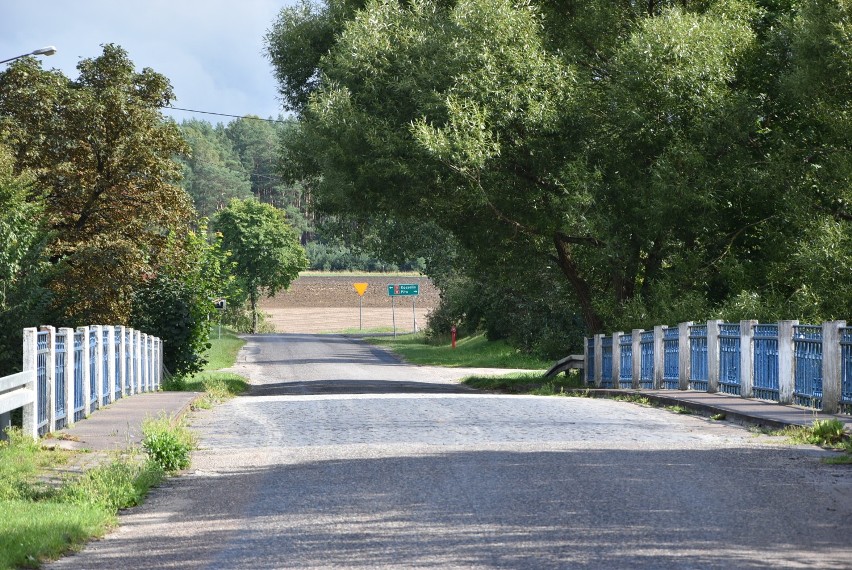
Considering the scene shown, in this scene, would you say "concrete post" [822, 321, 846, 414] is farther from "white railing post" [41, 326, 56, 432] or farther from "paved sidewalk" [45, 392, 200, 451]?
"white railing post" [41, 326, 56, 432]

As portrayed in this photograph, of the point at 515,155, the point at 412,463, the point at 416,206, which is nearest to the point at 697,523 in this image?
the point at 412,463

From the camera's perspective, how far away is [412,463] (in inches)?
467

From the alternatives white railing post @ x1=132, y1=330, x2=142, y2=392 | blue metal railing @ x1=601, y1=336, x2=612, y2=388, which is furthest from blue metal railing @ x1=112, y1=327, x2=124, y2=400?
blue metal railing @ x1=601, y1=336, x2=612, y2=388

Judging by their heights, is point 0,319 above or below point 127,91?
below

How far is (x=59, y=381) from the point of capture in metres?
15.4

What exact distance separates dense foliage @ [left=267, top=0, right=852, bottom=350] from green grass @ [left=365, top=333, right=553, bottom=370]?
554 inches

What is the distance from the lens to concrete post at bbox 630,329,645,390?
83.9 ft

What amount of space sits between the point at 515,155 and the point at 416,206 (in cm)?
341

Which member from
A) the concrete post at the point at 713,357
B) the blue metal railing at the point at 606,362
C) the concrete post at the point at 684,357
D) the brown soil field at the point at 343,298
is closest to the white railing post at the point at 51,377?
the concrete post at the point at 713,357

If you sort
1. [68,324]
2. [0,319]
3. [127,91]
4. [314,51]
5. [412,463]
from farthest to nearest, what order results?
1. [314,51]
2. [127,91]
3. [68,324]
4. [0,319]
5. [412,463]

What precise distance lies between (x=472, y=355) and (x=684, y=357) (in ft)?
98.8

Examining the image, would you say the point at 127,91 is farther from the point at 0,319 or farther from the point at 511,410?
the point at 511,410

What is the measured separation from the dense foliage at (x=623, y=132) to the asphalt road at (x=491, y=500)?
10.7 meters

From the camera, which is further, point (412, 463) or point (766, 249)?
point (766, 249)
